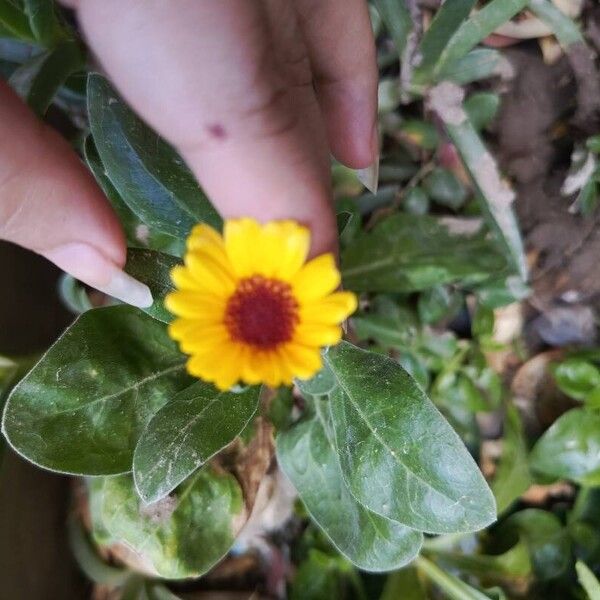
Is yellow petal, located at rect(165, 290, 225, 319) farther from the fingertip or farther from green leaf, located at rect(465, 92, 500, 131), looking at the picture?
green leaf, located at rect(465, 92, 500, 131)

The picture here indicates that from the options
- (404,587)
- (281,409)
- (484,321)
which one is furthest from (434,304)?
(404,587)

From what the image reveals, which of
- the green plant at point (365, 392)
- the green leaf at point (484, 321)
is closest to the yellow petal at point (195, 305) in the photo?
the green plant at point (365, 392)

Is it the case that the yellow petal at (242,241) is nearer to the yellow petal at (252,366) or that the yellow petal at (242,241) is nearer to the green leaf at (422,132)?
the yellow petal at (252,366)

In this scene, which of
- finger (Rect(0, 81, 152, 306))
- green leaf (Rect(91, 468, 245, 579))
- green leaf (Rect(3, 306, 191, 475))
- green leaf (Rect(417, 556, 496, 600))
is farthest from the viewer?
green leaf (Rect(417, 556, 496, 600))

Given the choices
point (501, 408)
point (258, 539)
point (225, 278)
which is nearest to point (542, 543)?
point (501, 408)

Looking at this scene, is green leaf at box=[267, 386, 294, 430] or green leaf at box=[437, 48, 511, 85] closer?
green leaf at box=[267, 386, 294, 430]

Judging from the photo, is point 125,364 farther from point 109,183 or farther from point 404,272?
point 404,272

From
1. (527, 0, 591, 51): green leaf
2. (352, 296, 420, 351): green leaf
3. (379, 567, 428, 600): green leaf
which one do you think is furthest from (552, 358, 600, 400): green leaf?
(527, 0, 591, 51): green leaf
